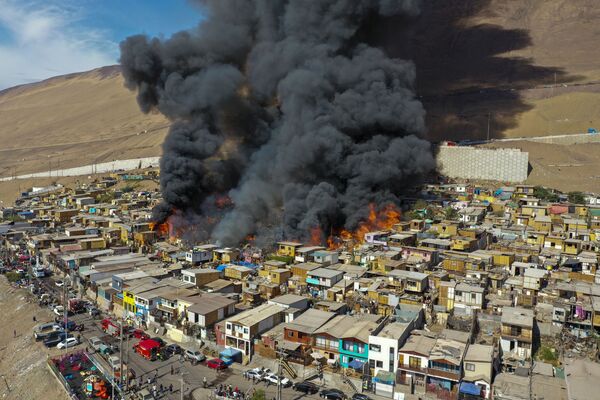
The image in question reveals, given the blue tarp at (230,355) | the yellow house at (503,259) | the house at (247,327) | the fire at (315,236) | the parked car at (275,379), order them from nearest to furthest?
the parked car at (275,379) → the blue tarp at (230,355) → the house at (247,327) → the yellow house at (503,259) → the fire at (315,236)

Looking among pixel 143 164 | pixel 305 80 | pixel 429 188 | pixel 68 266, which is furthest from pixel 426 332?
pixel 143 164

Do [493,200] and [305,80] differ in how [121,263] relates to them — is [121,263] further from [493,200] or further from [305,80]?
[493,200]

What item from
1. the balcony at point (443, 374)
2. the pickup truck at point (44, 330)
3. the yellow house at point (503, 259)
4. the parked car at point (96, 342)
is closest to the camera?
the balcony at point (443, 374)

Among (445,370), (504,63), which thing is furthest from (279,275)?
(504,63)

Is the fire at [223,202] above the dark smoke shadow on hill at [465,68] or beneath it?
beneath

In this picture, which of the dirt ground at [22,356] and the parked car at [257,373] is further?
the dirt ground at [22,356]

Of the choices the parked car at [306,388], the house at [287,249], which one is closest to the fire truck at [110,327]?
the parked car at [306,388]

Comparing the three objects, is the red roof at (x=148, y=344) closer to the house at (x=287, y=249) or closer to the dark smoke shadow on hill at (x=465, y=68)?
the house at (x=287, y=249)
